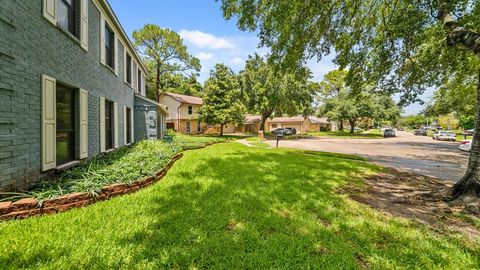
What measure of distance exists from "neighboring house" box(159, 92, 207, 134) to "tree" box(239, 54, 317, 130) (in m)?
9.23

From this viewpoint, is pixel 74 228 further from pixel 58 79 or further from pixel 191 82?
pixel 191 82

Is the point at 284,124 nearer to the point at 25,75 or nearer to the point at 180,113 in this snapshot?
the point at 180,113

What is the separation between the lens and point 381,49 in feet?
25.9

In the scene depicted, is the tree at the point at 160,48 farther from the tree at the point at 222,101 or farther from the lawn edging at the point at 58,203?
the lawn edging at the point at 58,203

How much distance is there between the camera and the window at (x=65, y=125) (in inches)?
209

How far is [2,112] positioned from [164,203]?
296 centimetres

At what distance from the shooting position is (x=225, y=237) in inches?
125

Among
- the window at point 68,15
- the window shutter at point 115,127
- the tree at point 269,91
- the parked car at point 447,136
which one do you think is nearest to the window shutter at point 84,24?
the window at point 68,15

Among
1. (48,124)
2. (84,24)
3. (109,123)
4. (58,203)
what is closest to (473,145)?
(58,203)

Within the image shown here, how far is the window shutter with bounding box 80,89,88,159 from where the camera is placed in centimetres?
594

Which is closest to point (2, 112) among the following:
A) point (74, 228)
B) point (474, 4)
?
point (74, 228)

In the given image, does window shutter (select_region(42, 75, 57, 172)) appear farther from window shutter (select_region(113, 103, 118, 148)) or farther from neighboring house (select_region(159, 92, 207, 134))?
neighboring house (select_region(159, 92, 207, 134))

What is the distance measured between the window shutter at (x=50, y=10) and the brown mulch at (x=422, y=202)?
7.65m

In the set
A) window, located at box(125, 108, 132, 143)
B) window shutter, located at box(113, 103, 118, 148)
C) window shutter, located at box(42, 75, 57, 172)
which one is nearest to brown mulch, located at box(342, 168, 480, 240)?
window shutter, located at box(42, 75, 57, 172)
